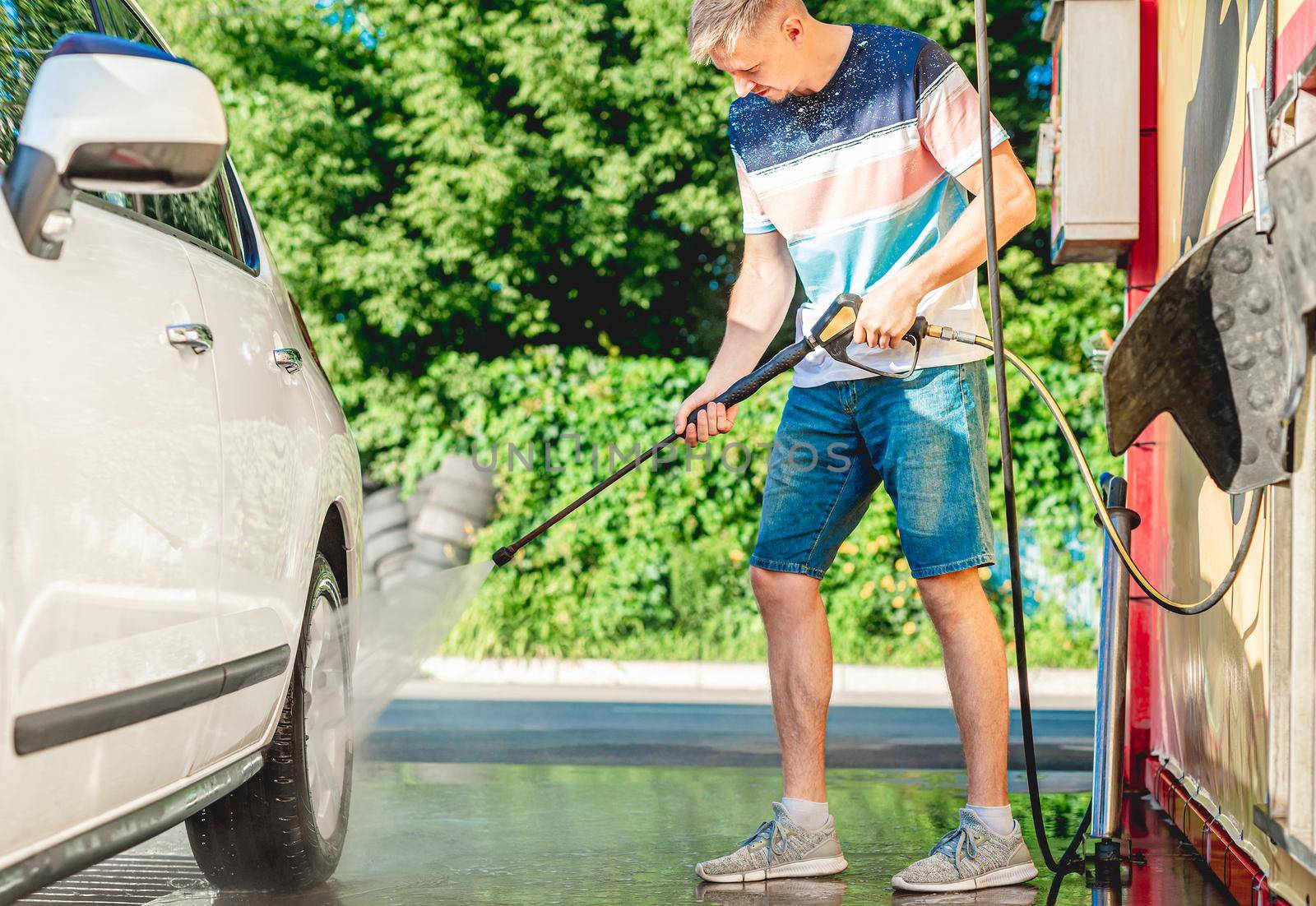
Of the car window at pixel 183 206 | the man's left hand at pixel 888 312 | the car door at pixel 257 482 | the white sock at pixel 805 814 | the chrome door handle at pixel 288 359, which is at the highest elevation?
the car window at pixel 183 206

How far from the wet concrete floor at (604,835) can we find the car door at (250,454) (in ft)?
2.31

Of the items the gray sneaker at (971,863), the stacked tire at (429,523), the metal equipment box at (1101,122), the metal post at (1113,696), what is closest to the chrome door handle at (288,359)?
the gray sneaker at (971,863)

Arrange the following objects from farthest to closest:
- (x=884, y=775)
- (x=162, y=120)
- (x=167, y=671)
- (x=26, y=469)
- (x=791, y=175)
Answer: (x=884, y=775) → (x=791, y=175) → (x=167, y=671) → (x=162, y=120) → (x=26, y=469)

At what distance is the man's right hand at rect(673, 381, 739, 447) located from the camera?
11.3ft

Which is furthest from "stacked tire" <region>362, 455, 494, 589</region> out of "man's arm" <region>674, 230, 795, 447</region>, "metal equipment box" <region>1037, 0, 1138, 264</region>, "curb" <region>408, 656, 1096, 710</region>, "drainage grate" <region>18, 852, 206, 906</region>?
"man's arm" <region>674, 230, 795, 447</region>

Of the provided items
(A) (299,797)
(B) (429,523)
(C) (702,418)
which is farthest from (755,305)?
(B) (429,523)

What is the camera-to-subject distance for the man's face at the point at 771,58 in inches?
130

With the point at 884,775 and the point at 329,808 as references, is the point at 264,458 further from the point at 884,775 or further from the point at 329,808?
the point at 884,775

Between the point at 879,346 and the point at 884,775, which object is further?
the point at 884,775

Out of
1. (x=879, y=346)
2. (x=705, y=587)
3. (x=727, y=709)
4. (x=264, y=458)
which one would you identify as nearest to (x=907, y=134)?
(x=879, y=346)

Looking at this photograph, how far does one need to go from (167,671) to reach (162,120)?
2.58ft

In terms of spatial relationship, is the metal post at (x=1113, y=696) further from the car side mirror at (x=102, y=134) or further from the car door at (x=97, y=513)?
the car side mirror at (x=102, y=134)

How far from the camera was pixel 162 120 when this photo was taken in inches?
78.7

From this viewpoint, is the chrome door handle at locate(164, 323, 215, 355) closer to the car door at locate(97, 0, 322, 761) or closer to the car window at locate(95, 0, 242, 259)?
the car door at locate(97, 0, 322, 761)
